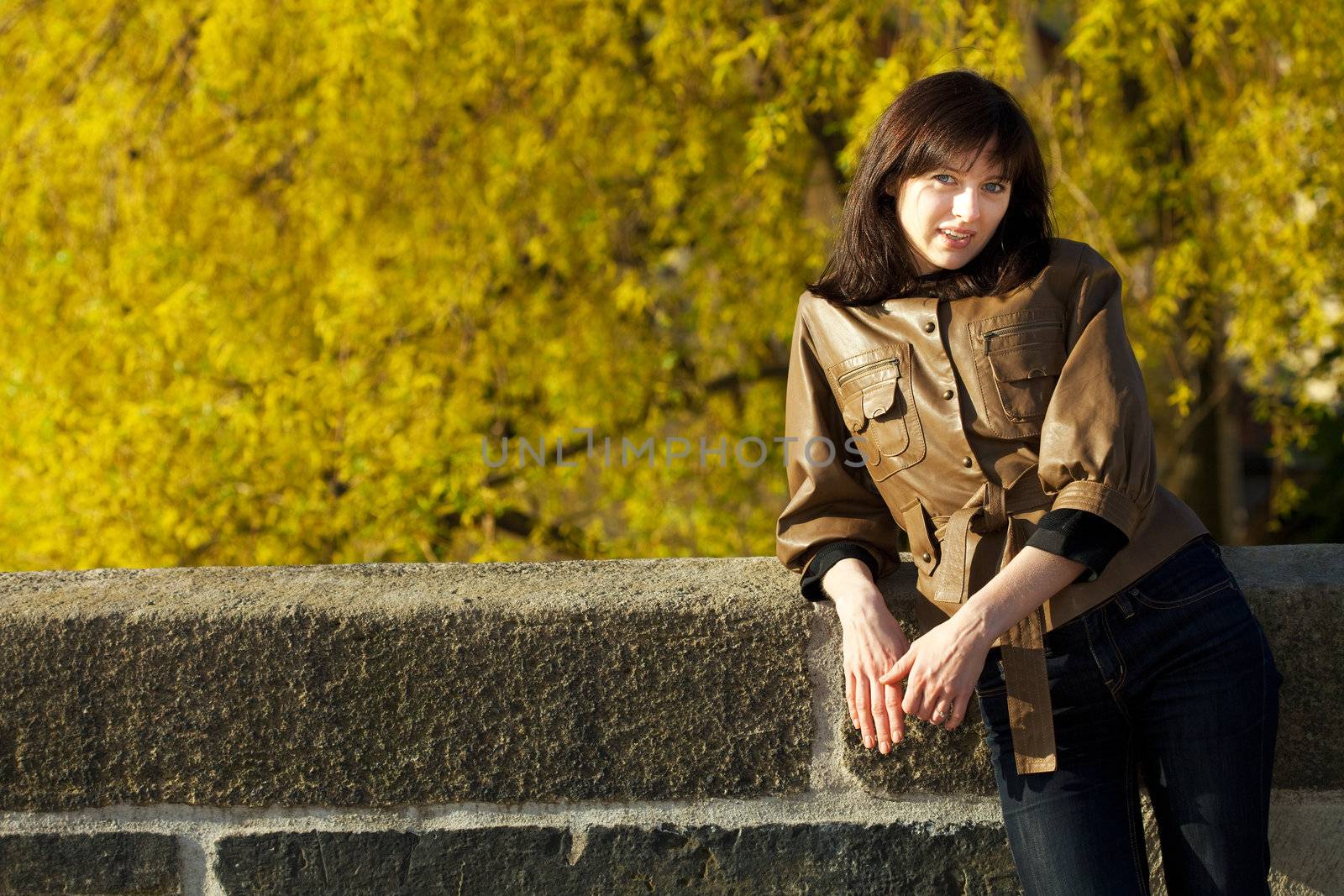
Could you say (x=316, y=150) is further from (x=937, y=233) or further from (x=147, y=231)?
(x=937, y=233)

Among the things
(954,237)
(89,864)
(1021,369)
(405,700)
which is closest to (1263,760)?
→ (1021,369)

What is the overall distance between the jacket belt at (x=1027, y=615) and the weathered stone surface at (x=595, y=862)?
23 centimetres

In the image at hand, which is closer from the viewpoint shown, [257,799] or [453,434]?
[257,799]

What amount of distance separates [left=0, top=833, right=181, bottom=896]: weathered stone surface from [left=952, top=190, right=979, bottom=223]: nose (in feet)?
4.54

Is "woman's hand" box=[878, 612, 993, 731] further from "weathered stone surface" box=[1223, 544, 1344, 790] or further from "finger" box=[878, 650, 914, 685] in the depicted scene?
"weathered stone surface" box=[1223, 544, 1344, 790]

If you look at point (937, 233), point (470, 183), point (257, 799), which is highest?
point (470, 183)

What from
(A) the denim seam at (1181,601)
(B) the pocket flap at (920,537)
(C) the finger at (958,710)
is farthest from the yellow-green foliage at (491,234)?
(C) the finger at (958,710)

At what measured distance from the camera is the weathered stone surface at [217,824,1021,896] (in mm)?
1920

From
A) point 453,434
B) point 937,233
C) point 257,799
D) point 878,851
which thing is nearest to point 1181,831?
point 878,851

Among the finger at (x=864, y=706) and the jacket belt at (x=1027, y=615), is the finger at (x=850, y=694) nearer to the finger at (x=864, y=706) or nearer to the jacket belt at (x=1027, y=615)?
the finger at (x=864, y=706)

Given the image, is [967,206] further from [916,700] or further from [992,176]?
[916,700]

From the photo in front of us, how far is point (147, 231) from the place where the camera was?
17.3 ft

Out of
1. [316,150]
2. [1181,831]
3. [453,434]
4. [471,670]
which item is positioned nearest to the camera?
[1181,831]

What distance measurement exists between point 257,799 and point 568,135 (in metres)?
4.21
